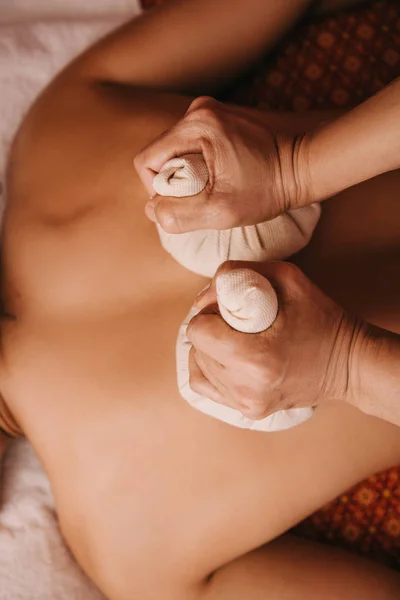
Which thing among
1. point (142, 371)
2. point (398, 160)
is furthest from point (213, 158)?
point (142, 371)

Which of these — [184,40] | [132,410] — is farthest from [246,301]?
[184,40]

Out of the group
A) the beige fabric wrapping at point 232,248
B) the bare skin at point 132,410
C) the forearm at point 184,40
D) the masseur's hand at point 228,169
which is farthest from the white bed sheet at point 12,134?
the masseur's hand at point 228,169

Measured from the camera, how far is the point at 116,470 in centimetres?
81

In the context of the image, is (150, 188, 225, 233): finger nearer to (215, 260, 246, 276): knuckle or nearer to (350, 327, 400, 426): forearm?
(215, 260, 246, 276): knuckle

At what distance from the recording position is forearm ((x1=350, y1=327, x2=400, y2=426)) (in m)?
0.57

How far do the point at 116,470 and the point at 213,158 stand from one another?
1.47 feet

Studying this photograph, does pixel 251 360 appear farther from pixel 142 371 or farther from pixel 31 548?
pixel 31 548

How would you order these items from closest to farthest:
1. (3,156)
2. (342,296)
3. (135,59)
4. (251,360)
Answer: (251,360) → (342,296) → (135,59) → (3,156)

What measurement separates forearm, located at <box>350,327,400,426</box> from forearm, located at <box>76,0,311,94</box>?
0.57 meters

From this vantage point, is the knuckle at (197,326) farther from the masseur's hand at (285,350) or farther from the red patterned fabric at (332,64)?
the red patterned fabric at (332,64)

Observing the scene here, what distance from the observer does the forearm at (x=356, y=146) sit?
2.00ft

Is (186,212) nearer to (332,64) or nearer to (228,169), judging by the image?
(228,169)

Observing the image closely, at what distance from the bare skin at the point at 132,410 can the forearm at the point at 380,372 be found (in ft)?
0.56

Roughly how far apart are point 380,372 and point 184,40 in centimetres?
62
